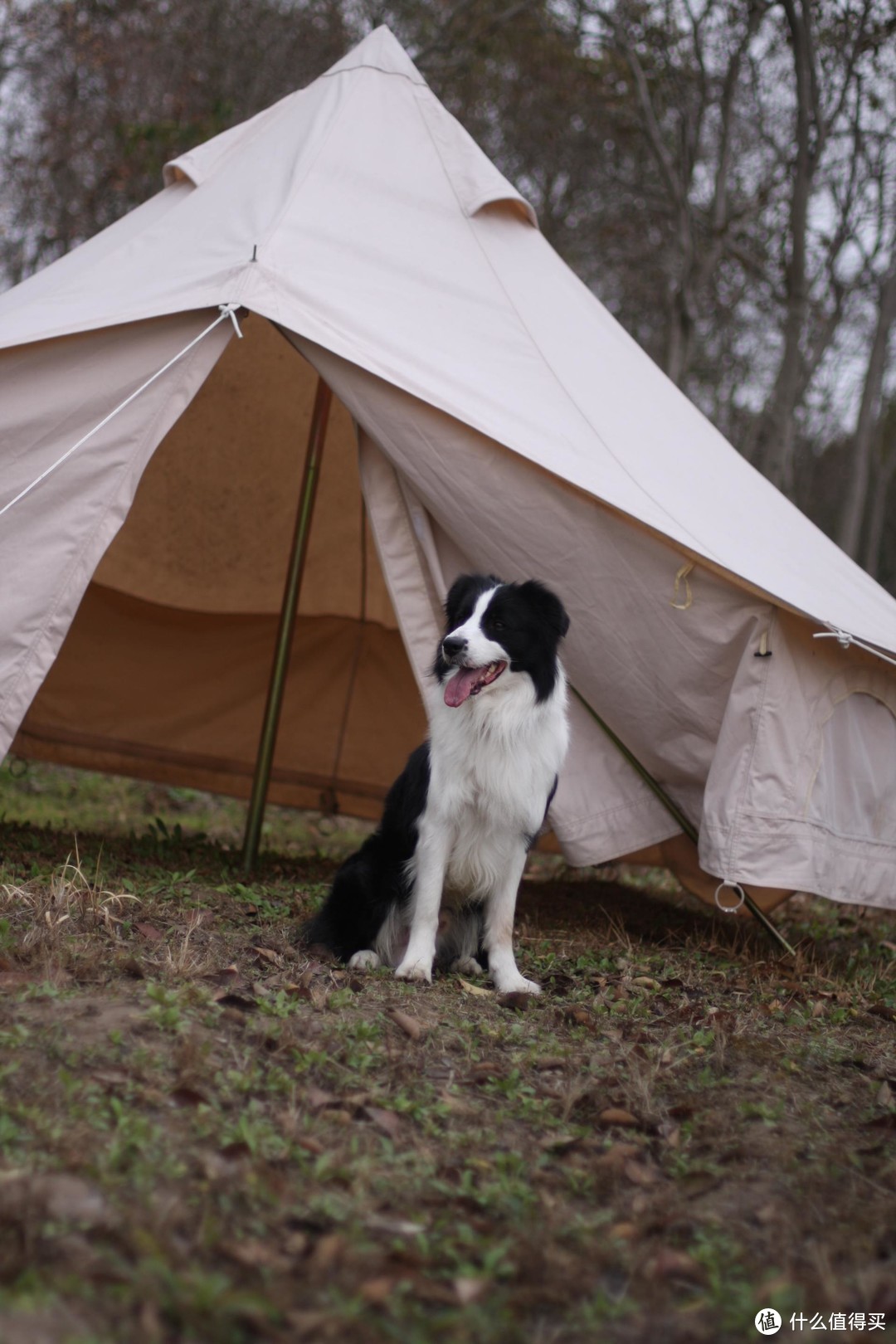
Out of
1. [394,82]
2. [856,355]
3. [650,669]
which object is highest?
[856,355]

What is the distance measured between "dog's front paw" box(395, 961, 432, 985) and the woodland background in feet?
21.5

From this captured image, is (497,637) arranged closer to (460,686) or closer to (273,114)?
(460,686)

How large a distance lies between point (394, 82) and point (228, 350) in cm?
145

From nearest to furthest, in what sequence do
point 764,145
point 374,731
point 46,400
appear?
point 46,400, point 374,731, point 764,145

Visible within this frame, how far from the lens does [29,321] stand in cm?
405

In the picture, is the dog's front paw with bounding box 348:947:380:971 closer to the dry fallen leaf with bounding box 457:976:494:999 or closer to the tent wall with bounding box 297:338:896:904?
the dry fallen leaf with bounding box 457:976:494:999

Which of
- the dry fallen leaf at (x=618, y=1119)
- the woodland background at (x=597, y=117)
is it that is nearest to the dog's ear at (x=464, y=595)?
the dry fallen leaf at (x=618, y=1119)

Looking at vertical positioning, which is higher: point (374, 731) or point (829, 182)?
point (829, 182)

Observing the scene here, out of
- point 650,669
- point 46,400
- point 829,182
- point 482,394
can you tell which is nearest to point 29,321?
point 46,400

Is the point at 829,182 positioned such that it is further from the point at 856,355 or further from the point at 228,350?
the point at 228,350

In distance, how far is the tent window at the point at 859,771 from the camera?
4.18 metres

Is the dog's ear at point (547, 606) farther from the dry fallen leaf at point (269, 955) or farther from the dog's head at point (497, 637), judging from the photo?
the dry fallen leaf at point (269, 955)

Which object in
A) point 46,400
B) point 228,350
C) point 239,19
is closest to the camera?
point 46,400

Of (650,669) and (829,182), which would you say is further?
(829,182)
